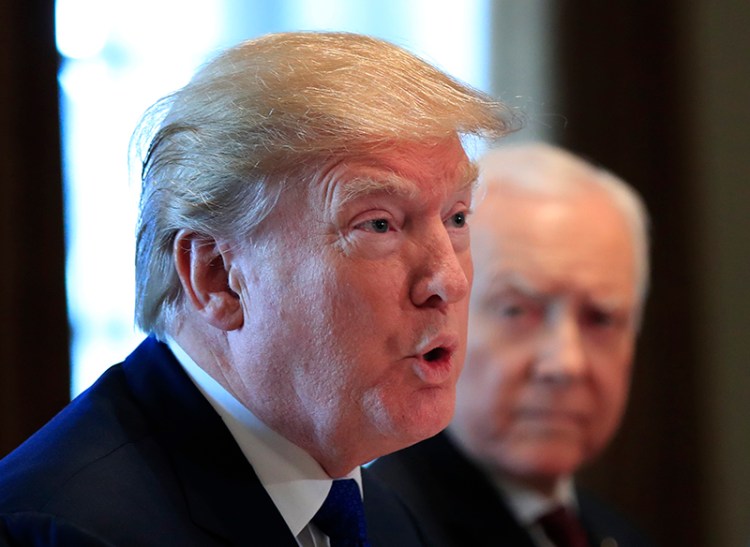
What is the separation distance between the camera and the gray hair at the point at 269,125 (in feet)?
5.45

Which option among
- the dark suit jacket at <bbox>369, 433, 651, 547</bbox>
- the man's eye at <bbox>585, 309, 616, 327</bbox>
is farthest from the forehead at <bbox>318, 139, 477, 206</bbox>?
the man's eye at <bbox>585, 309, 616, 327</bbox>

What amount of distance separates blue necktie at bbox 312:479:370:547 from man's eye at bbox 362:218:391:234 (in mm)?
379

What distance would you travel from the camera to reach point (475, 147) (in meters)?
1.86

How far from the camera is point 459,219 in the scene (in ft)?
5.95

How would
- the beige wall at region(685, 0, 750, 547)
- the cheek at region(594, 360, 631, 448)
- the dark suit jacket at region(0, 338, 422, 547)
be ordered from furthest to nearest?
1. the beige wall at region(685, 0, 750, 547)
2. the cheek at region(594, 360, 631, 448)
3. the dark suit jacket at region(0, 338, 422, 547)

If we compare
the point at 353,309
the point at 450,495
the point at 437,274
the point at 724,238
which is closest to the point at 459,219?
the point at 437,274

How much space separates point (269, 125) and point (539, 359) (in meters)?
1.19

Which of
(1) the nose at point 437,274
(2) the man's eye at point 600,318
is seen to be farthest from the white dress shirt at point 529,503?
(1) the nose at point 437,274

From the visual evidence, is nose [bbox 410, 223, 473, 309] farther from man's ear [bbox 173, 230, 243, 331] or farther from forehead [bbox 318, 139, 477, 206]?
man's ear [bbox 173, 230, 243, 331]

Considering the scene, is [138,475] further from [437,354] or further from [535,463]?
[535,463]

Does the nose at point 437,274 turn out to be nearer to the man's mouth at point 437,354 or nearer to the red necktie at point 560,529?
the man's mouth at point 437,354

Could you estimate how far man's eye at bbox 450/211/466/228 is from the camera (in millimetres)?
1802

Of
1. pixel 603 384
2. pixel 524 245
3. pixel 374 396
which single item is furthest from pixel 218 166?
pixel 603 384

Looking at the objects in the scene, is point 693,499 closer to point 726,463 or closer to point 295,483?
point 726,463
